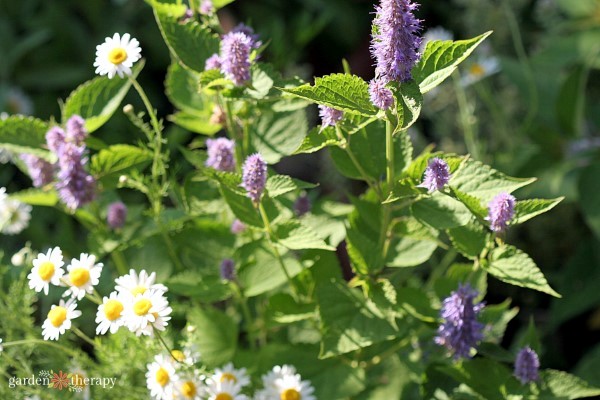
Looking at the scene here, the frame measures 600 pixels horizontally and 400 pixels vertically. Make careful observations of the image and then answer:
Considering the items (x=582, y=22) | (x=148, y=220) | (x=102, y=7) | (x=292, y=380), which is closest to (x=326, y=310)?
(x=292, y=380)

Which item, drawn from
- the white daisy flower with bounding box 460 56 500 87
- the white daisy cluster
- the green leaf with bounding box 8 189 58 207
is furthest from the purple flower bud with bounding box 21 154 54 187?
the white daisy flower with bounding box 460 56 500 87

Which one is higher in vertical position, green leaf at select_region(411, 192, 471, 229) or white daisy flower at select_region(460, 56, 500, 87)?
white daisy flower at select_region(460, 56, 500, 87)

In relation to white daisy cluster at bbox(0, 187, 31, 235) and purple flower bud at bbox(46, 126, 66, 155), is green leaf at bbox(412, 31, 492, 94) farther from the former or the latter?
white daisy cluster at bbox(0, 187, 31, 235)

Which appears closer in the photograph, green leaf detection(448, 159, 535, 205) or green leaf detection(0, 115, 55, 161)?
green leaf detection(448, 159, 535, 205)

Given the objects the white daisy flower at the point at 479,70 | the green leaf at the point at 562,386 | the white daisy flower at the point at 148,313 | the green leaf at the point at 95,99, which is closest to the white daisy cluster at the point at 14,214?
the green leaf at the point at 95,99

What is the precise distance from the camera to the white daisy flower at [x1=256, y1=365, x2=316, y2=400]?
937 mm

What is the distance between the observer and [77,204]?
960 mm

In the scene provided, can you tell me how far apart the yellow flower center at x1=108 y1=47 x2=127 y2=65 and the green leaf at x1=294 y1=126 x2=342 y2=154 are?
24 cm

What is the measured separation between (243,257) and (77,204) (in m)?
0.21

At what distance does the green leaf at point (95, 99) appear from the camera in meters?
1.01

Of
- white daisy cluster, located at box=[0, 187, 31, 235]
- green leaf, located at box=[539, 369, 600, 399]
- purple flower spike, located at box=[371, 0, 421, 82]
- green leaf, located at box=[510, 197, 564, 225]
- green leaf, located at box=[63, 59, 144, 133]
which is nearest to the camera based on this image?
purple flower spike, located at box=[371, 0, 421, 82]

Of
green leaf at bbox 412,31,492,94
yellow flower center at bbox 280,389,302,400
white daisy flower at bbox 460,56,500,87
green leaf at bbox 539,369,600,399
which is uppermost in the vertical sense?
white daisy flower at bbox 460,56,500,87

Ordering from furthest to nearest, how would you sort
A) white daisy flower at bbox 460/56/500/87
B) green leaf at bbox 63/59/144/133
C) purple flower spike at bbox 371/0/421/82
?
1. white daisy flower at bbox 460/56/500/87
2. green leaf at bbox 63/59/144/133
3. purple flower spike at bbox 371/0/421/82

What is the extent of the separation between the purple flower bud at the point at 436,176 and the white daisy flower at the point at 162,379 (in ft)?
1.14
